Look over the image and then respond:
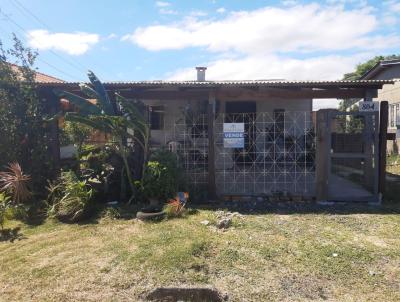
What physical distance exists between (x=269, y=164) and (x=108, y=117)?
4244mm

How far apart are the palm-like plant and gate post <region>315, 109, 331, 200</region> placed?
639 cm

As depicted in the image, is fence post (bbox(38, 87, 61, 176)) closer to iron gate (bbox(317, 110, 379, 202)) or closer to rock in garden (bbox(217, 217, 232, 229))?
rock in garden (bbox(217, 217, 232, 229))

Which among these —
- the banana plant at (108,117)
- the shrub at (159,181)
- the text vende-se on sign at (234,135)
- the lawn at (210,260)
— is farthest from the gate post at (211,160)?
the lawn at (210,260)

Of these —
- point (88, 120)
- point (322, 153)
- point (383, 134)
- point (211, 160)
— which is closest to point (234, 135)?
point (211, 160)

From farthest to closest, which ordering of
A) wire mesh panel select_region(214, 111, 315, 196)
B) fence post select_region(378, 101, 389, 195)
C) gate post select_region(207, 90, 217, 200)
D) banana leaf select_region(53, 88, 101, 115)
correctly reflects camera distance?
1. wire mesh panel select_region(214, 111, 315, 196)
2. gate post select_region(207, 90, 217, 200)
3. fence post select_region(378, 101, 389, 195)
4. banana leaf select_region(53, 88, 101, 115)

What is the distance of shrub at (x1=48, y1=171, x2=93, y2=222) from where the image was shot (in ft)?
23.9

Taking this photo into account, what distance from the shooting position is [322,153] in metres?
8.39

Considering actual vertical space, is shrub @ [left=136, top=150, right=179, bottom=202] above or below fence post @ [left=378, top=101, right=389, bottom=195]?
below

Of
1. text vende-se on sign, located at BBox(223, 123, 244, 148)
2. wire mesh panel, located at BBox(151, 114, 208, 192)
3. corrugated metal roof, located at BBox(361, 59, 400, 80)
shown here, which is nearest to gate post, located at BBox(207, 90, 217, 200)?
wire mesh panel, located at BBox(151, 114, 208, 192)

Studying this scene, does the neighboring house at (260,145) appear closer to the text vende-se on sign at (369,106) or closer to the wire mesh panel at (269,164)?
the wire mesh panel at (269,164)

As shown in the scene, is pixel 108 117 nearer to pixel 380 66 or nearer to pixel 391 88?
pixel 380 66

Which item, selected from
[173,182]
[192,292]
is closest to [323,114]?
[173,182]

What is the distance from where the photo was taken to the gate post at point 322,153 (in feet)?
27.4

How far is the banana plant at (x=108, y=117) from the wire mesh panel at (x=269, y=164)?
2.14 meters
